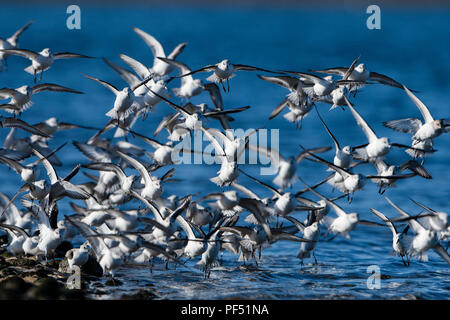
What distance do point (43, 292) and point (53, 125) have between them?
Answer: 13.3 feet

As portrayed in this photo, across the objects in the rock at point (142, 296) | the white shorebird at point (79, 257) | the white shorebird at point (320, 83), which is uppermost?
the white shorebird at point (320, 83)

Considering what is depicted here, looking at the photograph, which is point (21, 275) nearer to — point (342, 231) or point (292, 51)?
point (342, 231)

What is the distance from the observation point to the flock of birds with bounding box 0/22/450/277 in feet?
28.6

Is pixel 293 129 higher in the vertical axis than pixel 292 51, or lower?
lower

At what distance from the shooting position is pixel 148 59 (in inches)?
1613

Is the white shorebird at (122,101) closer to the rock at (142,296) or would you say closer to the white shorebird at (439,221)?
the rock at (142,296)

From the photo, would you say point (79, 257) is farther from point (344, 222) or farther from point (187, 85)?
point (344, 222)

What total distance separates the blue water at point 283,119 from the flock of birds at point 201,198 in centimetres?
42

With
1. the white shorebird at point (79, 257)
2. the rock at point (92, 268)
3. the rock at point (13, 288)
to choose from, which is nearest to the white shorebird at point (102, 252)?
the white shorebird at point (79, 257)

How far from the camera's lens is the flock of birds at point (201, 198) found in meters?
8.72

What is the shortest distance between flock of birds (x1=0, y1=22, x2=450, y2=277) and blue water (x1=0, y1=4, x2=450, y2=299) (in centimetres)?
42

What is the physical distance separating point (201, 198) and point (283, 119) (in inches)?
643

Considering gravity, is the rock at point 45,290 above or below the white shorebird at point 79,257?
below
